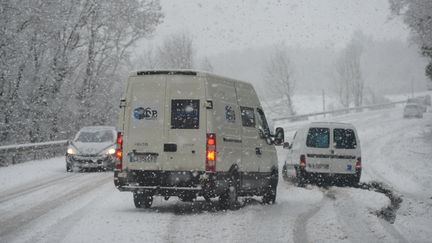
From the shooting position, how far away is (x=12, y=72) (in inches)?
1300

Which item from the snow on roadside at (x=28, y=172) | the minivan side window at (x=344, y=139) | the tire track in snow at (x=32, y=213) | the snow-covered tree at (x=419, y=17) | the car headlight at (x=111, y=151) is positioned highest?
the snow-covered tree at (x=419, y=17)

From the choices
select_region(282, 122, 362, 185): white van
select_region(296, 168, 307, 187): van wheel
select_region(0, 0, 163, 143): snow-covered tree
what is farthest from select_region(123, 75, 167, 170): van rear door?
select_region(0, 0, 163, 143): snow-covered tree

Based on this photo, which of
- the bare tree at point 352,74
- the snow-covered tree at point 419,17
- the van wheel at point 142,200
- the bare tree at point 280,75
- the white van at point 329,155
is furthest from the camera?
the bare tree at point 352,74

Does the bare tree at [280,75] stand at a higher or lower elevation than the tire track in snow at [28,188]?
higher

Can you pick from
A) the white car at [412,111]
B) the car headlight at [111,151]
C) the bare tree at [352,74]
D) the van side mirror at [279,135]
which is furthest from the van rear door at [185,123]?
the bare tree at [352,74]

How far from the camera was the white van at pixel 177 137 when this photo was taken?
484 inches

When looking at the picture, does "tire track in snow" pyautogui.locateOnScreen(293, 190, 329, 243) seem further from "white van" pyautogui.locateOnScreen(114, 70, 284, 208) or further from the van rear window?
the van rear window

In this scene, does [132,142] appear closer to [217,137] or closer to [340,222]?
[217,137]

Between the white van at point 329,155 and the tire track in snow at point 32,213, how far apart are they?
19.0 ft

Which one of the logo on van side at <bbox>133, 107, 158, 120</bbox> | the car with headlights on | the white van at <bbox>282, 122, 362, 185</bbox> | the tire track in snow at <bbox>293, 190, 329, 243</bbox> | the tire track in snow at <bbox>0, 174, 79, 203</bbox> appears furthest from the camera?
the car with headlights on

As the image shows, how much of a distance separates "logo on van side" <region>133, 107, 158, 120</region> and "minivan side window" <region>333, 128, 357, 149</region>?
27.5 ft

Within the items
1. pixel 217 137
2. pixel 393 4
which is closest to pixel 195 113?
pixel 217 137

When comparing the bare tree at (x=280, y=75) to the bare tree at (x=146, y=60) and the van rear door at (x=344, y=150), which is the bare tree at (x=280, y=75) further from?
the van rear door at (x=344, y=150)

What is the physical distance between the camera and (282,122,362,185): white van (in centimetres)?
1942
